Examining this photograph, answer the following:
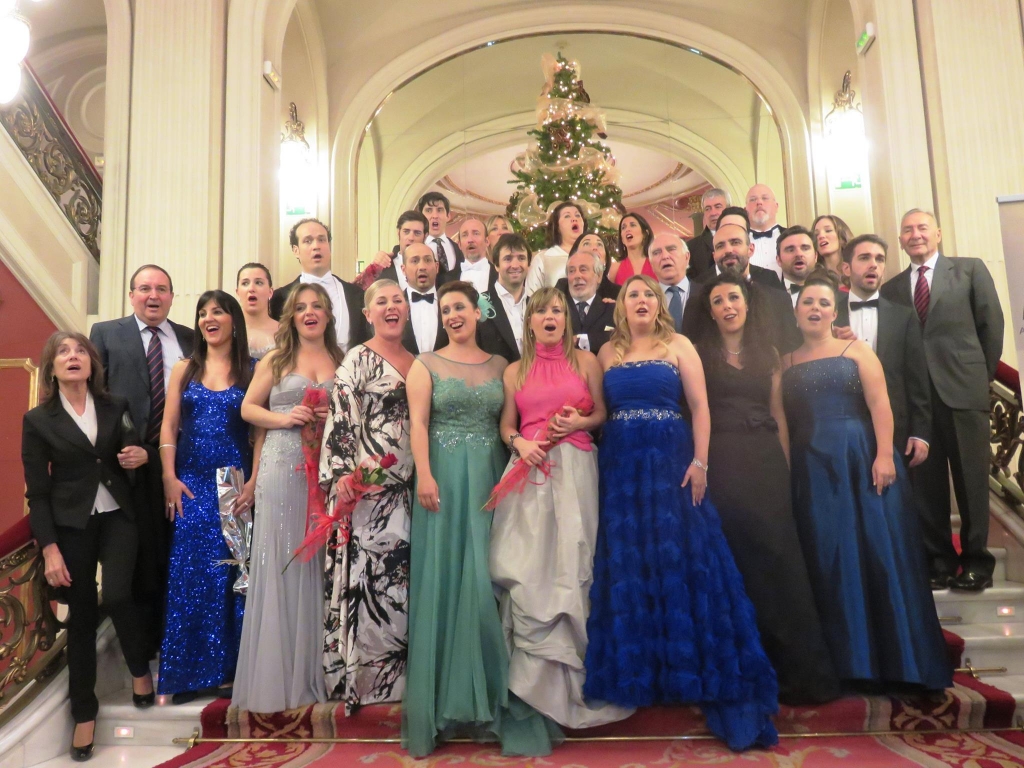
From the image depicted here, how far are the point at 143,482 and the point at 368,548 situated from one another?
1098mm

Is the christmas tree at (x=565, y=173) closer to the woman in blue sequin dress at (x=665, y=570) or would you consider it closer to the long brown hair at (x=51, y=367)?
the woman in blue sequin dress at (x=665, y=570)

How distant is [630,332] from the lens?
397 centimetres

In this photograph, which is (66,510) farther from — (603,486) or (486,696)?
(603,486)

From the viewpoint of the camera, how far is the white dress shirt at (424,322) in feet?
16.7

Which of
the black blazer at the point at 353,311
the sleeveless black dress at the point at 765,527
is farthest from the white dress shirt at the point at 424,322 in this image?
the sleeveless black dress at the point at 765,527

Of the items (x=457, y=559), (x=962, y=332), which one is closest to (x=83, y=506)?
(x=457, y=559)

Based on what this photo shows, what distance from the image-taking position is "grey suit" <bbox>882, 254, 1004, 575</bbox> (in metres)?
4.34

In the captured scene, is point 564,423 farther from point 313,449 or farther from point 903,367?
point 903,367

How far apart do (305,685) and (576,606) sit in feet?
4.00

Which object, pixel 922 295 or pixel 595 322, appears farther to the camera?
pixel 922 295

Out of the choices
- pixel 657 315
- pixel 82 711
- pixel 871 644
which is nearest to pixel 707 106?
pixel 657 315

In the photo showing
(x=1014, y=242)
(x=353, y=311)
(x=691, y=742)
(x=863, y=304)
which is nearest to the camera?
(x=1014, y=242)

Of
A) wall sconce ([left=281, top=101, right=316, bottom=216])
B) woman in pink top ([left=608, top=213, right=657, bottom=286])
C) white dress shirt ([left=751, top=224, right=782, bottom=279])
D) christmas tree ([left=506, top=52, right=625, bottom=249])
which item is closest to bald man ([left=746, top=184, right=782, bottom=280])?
white dress shirt ([left=751, top=224, right=782, bottom=279])

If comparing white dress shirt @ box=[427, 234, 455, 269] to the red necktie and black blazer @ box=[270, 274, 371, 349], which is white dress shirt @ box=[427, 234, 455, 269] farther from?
the red necktie
